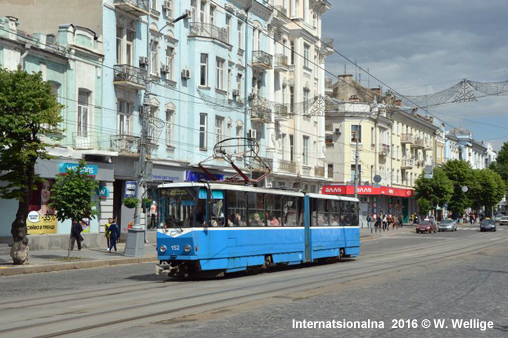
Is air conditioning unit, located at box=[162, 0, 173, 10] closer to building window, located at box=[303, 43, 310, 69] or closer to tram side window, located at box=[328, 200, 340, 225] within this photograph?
tram side window, located at box=[328, 200, 340, 225]

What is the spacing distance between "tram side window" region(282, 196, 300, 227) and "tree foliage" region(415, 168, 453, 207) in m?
59.7

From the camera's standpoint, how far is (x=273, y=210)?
76.4 ft

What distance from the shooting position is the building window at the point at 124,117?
36.1 meters

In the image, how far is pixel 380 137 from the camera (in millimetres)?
79312

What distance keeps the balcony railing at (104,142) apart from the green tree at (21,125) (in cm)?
859

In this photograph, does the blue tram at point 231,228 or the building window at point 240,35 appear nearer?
the blue tram at point 231,228

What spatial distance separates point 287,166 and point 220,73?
444 inches

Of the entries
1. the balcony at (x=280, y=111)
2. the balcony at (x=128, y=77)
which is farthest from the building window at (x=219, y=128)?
the balcony at (x=128, y=77)

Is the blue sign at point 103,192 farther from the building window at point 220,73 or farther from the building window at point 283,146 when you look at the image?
the building window at point 283,146

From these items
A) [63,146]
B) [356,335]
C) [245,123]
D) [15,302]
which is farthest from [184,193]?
[245,123]

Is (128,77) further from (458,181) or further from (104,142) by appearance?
(458,181)

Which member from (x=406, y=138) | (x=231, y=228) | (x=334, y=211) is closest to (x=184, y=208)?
(x=231, y=228)

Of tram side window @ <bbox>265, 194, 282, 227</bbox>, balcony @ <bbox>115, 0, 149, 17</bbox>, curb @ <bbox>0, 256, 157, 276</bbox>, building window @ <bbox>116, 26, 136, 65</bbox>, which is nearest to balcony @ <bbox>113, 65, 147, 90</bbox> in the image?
building window @ <bbox>116, 26, 136, 65</bbox>

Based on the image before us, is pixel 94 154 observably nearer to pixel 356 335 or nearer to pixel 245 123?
pixel 245 123
